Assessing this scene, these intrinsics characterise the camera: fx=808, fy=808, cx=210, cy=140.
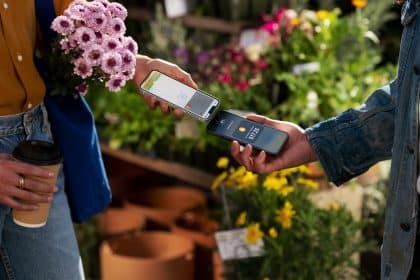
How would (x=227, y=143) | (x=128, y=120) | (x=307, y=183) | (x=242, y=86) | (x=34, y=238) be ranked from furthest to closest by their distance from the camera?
(x=128, y=120), (x=242, y=86), (x=227, y=143), (x=307, y=183), (x=34, y=238)

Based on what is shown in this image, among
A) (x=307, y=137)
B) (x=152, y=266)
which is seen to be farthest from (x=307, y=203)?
(x=307, y=137)

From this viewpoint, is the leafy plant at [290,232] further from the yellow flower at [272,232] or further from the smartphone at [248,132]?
the smartphone at [248,132]

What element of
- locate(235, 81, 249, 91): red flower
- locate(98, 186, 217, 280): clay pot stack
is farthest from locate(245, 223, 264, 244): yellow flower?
locate(235, 81, 249, 91): red flower

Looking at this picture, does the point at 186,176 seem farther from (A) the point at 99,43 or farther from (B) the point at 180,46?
(A) the point at 99,43

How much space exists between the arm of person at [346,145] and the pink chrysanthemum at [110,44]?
34cm

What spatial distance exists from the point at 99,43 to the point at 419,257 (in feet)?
2.65

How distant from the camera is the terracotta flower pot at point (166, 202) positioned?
3.64m

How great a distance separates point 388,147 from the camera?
1.73 meters

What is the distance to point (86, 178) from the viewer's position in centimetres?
206

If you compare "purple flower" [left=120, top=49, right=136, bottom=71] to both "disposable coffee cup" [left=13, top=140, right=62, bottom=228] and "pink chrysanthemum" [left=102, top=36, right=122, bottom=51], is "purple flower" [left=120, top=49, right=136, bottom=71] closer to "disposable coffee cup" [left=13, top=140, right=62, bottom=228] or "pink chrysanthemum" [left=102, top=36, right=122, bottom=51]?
"pink chrysanthemum" [left=102, top=36, right=122, bottom=51]

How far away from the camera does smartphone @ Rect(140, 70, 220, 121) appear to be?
1763mm

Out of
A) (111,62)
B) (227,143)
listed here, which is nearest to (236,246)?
(227,143)

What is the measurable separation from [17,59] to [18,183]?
1.00 ft

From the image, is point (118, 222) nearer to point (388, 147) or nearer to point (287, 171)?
point (287, 171)
